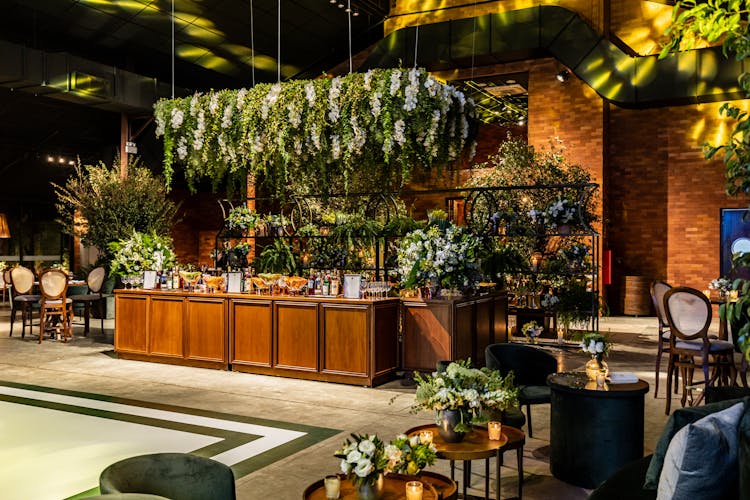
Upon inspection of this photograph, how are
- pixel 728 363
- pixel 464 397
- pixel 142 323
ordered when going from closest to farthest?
1. pixel 464 397
2. pixel 728 363
3. pixel 142 323

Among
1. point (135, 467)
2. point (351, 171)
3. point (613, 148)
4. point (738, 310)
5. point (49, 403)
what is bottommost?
point (49, 403)

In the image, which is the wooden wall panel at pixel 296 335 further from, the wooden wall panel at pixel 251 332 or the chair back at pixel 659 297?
the chair back at pixel 659 297

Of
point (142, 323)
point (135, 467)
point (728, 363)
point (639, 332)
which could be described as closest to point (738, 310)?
point (135, 467)

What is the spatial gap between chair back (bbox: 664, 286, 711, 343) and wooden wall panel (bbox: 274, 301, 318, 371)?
3.40 metres

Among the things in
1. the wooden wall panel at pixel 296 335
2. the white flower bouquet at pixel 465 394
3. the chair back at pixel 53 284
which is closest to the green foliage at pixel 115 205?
the chair back at pixel 53 284

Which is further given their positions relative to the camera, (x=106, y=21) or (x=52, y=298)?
(x=106, y=21)

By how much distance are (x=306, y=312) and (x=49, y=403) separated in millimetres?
2529

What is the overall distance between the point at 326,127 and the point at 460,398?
4.53 meters

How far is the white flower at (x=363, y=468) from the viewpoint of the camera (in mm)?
2422

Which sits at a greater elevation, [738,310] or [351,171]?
[351,171]

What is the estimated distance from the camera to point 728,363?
629 centimetres

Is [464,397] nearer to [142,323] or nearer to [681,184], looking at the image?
[142,323]

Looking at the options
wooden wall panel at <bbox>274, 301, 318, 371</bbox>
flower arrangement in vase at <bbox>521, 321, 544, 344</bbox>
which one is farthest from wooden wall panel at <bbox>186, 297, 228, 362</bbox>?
flower arrangement in vase at <bbox>521, 321, 544, 344</bbox>

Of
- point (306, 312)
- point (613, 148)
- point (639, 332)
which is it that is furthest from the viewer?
point (613, 148)
